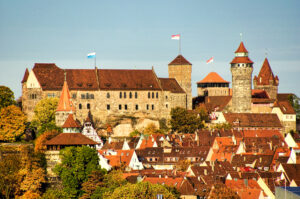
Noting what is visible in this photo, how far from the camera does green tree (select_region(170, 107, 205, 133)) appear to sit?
383 feet

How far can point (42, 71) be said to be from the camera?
117812 millimetres

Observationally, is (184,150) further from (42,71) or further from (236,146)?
(42,71)

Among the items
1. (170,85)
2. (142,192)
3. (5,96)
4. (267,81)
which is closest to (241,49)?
(170,85)

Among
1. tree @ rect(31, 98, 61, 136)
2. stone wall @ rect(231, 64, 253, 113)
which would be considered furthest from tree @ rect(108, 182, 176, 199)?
stone wall @ rect(231, 64, 253, 113)

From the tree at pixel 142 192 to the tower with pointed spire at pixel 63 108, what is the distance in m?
31.5

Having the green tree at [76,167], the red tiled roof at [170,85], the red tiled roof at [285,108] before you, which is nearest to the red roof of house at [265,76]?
the red tiled roof at [285,108]

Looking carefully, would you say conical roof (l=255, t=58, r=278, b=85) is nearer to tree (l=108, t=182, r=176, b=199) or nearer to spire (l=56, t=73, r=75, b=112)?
spire (l=56, t=73, r=75, b=112)

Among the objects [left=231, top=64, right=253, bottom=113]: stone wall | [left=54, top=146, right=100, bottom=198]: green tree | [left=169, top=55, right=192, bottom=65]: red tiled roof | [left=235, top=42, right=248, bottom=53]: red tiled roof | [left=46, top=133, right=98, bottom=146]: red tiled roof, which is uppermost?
[left=235, top=42, right=248, bottom=53]: red tiled roof

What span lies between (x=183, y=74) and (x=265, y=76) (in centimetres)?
2717

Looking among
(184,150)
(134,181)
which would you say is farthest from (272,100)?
(134,181)

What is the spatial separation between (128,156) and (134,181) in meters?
14.5

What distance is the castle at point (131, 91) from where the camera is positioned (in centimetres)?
11625

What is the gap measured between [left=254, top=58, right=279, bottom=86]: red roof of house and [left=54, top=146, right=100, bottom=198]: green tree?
61.7m

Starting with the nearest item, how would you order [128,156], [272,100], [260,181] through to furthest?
1. [260,181]
2. [128,156]
3. [272,100]
